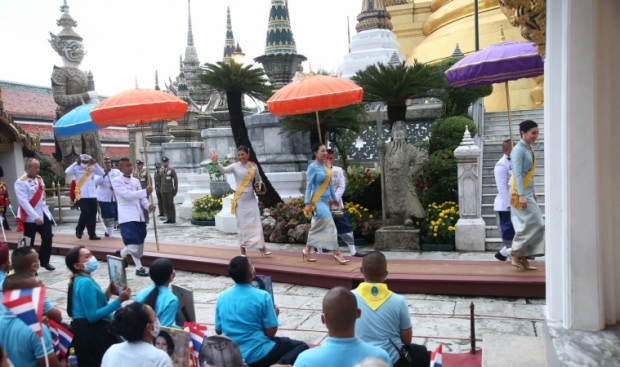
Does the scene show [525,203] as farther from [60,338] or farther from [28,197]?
[28,197]

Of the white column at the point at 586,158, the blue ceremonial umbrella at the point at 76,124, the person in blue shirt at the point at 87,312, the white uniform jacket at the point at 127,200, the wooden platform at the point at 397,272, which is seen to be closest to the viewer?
the white column at the point at 586,158

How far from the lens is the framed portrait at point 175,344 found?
11.5ft

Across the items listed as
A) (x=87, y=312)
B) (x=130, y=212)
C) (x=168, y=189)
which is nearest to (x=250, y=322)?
(x=87, y=312)

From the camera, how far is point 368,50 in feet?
60.8

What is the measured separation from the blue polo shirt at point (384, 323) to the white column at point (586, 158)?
990mm

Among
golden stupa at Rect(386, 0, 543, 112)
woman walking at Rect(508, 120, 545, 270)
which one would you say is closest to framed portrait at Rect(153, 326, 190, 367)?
woman walking at Rect(508, 120, 545, 270)

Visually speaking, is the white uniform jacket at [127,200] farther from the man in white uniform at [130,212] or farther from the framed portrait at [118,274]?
the framed portrait at [118,274]

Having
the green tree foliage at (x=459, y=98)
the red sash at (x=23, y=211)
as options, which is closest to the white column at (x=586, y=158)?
the red sash at (x=23, y=211)

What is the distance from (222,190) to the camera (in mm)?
14695

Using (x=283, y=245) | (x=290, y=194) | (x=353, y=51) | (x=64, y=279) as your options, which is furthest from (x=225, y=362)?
(x=353, y=51)

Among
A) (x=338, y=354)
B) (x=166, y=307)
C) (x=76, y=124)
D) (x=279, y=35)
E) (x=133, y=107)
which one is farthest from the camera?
(x=279, y=35)

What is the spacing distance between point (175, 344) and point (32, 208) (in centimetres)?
622

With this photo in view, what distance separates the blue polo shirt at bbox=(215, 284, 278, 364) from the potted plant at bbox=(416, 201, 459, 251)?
18.6 feet

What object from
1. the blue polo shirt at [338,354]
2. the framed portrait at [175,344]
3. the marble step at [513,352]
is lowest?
the marble step at [513,352]
